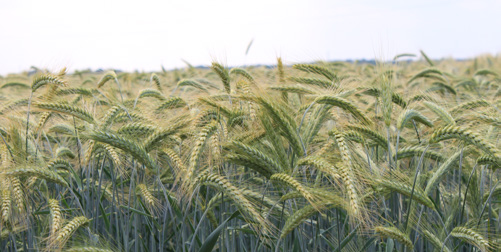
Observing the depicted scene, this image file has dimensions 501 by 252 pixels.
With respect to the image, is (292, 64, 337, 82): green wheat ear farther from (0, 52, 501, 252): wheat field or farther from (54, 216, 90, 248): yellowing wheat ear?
(54, 216, 90, 248): yellowing wheat ear

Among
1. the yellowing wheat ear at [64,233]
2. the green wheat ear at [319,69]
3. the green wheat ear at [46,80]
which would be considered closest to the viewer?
the yellowing wheat ear at [64,233]

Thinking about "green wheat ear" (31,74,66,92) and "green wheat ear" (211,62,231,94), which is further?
"green wheat ear" (211,62,231,94)

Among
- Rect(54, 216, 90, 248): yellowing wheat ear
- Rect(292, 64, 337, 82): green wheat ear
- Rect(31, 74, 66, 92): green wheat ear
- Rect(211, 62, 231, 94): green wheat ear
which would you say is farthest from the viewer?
Rect(292, 64, 337, 82): green wheat ear

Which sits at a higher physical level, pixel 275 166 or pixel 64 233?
pixel 275 166

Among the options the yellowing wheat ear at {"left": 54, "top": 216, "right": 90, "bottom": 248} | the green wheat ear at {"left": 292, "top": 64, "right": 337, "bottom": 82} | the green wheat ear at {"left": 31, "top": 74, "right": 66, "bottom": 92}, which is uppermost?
the green wheat ear at {"left": 31, "top": 74, "right": 66, "bottom": 92}

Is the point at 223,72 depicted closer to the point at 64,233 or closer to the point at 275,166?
the point at 275,166

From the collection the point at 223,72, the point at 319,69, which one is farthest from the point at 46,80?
the point at 319,69

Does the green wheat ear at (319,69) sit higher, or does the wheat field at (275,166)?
the green wheat ear at (319,69)

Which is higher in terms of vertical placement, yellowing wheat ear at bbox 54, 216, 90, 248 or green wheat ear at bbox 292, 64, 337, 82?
green wheat ear at bbox 292, 64, 337, 82

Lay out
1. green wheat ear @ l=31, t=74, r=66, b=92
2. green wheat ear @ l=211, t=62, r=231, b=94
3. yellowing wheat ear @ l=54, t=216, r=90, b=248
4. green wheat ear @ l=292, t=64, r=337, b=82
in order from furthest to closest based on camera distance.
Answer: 1. green wheat ear @ l=292, t=64, r=337, b=82
2. green wheat ear @ l=211, t=62, r=231, b=94
3. green wheat ear @ l=31, t=74, r=66, b=92
4. yellowing wheat ear @ l=54, t=216, r=90, b=248

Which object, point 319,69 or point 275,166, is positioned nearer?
point 275,166

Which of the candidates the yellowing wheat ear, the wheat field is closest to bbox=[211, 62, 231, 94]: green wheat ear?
the wheat field

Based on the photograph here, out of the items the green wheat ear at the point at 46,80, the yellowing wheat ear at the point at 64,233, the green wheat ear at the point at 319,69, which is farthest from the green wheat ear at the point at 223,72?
the yellowing wheat ear at the point at 64,233

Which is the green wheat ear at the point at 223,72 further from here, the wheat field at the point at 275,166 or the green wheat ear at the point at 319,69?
the green wheat ear at the point at 319,69
